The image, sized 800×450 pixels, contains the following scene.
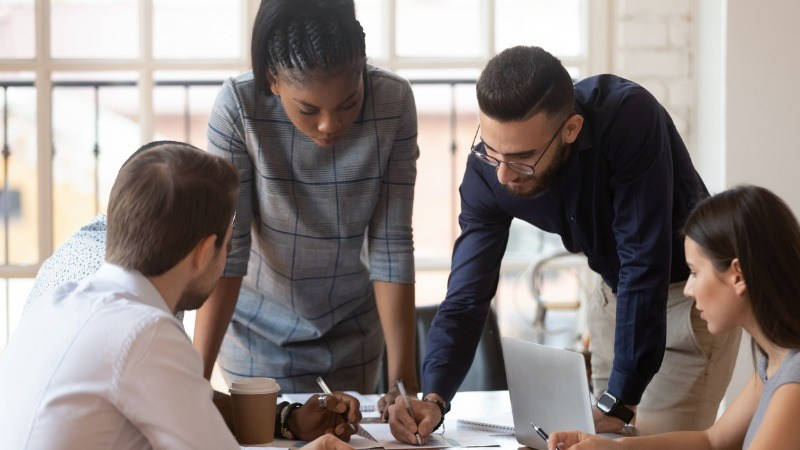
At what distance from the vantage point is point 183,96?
3416 millimetres

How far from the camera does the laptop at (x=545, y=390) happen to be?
5.12 ft

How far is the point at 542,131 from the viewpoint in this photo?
1775 millimetres

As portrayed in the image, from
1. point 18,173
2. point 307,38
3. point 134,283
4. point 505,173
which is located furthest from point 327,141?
point 18,173

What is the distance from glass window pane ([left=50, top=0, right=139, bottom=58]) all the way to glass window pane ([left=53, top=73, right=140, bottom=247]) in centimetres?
9

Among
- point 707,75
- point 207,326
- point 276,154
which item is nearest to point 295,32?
point 276,154

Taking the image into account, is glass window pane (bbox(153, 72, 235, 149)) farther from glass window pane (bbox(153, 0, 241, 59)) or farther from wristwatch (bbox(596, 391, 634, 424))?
wristwatch (bbox(596, 391, 634, 424))

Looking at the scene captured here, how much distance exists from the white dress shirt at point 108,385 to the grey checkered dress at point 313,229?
0.74 m

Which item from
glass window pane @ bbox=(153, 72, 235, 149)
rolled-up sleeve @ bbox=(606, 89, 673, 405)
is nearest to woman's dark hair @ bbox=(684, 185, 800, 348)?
rolled-up sleeve @ bbox=(606, 89, 673, 405)

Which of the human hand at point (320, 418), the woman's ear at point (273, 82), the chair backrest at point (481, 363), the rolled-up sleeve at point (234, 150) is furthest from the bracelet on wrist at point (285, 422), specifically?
the chair backrest at point (481, 363)

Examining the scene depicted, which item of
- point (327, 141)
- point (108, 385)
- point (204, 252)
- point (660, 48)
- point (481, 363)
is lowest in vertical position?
point (481, 363)

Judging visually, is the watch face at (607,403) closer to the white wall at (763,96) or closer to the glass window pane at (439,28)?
the white wall at (763,96)

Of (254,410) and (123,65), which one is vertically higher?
(123,65)

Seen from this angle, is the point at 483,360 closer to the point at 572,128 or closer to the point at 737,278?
the point at 572,128

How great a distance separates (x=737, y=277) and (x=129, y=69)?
2.25 meters
